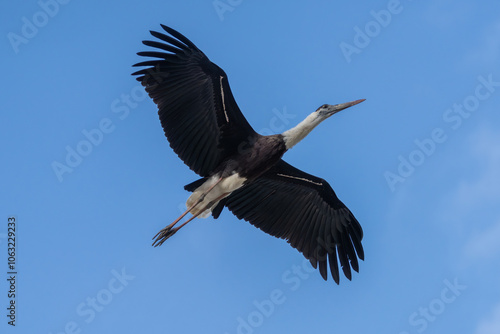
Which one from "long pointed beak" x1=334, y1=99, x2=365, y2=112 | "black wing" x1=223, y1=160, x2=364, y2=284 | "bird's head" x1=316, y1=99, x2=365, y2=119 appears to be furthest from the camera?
"black wing" x1=223, y1=160, x2=364, y2=284

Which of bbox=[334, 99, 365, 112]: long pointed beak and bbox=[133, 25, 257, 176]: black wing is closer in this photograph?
bbox=[133, 25, 257, 176]: black wing

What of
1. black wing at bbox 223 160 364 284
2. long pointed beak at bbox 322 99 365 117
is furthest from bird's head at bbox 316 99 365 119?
black wing at bbox 223 160 364 284

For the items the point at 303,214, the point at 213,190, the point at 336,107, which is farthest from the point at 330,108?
the point at 213,190

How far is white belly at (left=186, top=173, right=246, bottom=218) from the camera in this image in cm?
1578

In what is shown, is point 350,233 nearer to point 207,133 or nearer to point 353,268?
point 353,268

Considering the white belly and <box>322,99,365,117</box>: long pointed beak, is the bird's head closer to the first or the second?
<box>322,99,365,117</box>: long pointed beak

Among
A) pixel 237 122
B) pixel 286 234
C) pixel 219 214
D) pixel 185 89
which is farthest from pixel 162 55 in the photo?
pixel 286 234

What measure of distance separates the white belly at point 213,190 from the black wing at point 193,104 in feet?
0.85

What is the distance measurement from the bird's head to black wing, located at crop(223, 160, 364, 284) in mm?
1314

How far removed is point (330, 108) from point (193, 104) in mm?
2693

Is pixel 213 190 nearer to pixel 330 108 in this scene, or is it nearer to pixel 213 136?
pixel 213 136

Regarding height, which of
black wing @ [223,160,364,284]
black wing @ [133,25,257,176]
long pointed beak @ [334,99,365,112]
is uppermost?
black wing @ [133,25,257,176]

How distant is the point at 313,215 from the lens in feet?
56.6

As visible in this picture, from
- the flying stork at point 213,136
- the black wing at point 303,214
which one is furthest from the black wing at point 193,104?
the black wing at point 303,214
